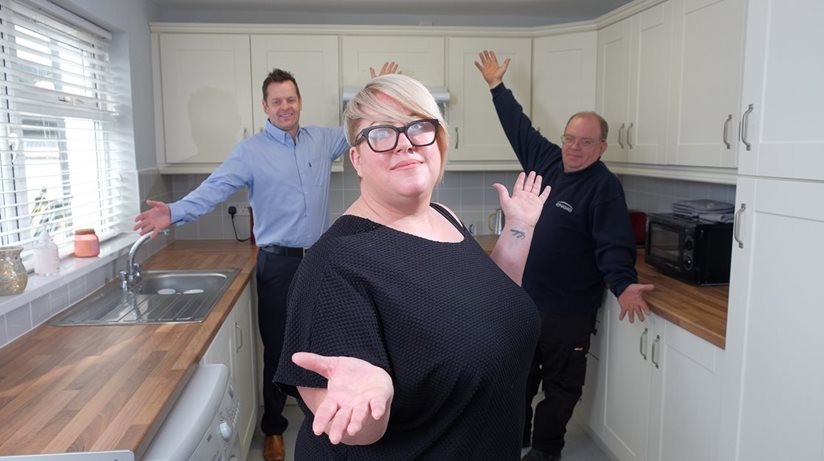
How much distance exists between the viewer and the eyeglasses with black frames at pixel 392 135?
3.84 feet

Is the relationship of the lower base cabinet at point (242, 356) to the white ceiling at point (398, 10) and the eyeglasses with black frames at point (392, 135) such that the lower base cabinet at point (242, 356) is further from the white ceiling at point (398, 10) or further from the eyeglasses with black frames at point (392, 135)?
the white ceiling at point (398, 10)

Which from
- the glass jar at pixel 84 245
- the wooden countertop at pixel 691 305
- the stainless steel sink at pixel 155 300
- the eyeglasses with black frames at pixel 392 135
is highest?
the eyeglasses with black frames at pixel 392 135

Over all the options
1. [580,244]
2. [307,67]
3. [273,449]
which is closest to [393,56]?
[307,67]

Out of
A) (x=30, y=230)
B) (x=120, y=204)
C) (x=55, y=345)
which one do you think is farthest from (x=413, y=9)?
(x=55, y=345)

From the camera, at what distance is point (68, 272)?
2.20m

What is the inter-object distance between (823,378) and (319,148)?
219 cm

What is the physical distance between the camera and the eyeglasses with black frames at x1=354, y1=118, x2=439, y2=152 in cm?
117

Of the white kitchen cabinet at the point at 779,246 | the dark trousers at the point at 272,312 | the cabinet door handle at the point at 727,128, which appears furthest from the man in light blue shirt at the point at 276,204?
the white kitchen cabinet at the point at 779,246

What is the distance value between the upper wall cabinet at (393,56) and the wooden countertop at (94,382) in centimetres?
169

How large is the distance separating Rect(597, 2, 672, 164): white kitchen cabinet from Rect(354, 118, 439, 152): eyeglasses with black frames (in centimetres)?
187

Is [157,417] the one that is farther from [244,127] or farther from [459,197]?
[459,197]

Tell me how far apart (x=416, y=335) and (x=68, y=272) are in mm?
1637

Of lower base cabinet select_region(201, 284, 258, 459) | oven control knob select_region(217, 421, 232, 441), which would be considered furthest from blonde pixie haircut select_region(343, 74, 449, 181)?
lower base cabinet select_region(201, 284, 258, 459)

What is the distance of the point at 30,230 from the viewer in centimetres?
227
